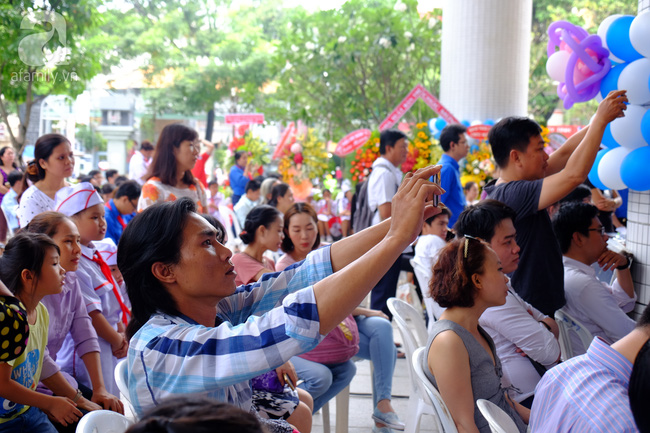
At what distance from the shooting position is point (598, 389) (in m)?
1.42

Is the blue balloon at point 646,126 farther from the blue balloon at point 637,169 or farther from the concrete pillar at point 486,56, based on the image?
the concrete pillar at point 486,56

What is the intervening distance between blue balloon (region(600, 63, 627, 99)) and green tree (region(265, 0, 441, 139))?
381 inches

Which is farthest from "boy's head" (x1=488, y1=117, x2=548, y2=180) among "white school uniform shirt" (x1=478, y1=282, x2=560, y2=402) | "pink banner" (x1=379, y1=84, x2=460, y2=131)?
"pink banner" (x1=379, y1=84, x2=460, y2=131)

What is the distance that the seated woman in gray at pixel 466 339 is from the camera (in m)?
2.00

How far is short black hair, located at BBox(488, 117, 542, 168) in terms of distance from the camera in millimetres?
2809

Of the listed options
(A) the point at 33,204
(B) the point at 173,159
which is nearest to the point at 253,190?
(B) the point at 173,159

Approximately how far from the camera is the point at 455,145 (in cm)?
511

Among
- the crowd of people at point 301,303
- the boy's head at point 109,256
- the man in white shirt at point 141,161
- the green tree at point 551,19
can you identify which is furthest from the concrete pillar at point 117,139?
the boy's head at point 109,256

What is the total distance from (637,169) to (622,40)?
56 cm

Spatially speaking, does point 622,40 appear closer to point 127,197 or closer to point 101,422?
point 101,422

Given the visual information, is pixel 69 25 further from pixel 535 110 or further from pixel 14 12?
pixel 535 110

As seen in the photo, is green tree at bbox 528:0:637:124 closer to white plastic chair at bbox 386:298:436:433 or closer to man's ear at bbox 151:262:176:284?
white plastic chair at bbox 386:298:436:433

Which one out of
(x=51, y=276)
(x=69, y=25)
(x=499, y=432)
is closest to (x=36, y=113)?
(x=69, y=25)

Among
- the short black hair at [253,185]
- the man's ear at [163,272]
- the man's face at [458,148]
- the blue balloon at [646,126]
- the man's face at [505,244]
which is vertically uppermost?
the blue balloon at [646,126]
